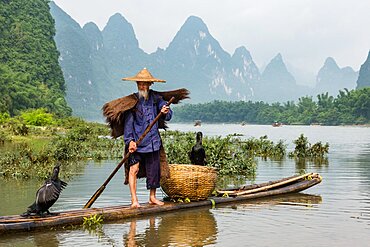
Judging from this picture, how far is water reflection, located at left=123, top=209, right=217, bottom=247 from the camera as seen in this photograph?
6.11 metres

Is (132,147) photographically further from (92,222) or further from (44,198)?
(44,198)

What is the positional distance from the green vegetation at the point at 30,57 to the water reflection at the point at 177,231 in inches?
1552

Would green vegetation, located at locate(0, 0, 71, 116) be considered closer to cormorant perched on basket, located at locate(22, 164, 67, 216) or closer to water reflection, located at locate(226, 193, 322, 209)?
water reflection, located at locate(226, 193, 322, 209)

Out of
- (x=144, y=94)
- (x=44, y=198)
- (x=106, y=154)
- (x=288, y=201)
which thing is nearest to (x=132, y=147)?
(x=144, y=94)

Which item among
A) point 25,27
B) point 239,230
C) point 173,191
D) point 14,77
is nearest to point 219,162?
point 173,191

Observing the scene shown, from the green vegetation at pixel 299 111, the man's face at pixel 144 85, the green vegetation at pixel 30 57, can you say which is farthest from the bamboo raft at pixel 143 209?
the green vegetation at pixel 299 111

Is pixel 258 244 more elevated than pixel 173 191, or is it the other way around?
pixel 173 191

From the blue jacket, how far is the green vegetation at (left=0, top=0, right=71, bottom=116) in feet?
129

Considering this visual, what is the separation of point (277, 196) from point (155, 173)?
2753 millimetres

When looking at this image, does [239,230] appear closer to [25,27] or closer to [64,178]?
[64,178]

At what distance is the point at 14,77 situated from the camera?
165ft

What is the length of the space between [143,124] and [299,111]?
88.3 metres

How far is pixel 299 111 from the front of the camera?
9344 centimetres

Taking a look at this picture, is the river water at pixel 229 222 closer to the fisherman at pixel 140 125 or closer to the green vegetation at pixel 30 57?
the fisherman at pixel 140 125
